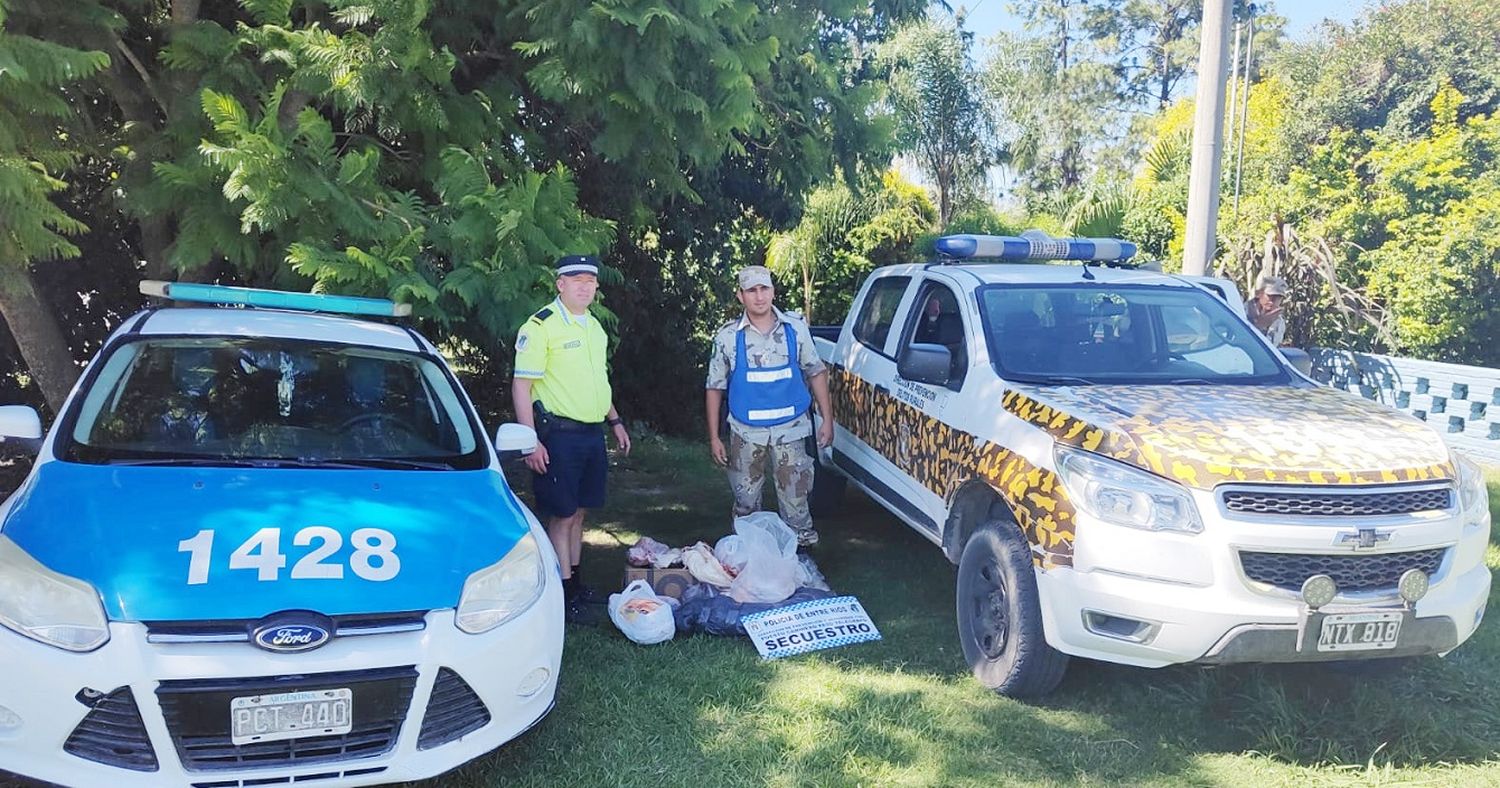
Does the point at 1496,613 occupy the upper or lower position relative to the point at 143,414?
lower

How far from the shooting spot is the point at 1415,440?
151 inches

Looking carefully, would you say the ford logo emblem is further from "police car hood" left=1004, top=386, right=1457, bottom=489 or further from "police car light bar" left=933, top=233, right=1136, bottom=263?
"police car light bar" left=933, top=233, right=1136, bottom=263

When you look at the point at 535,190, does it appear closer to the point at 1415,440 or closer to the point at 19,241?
the point at 19,241

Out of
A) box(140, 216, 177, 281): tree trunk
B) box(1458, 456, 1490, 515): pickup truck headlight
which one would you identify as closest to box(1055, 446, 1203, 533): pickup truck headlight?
box(1458, 456, 1490, 515): pickup truck headlight

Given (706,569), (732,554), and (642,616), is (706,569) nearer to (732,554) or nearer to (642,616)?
(732,554)

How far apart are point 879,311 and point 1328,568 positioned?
10.3 feet

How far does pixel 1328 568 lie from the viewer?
11.5 ft

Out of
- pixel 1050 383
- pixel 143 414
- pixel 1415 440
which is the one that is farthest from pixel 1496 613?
pixel 143 414

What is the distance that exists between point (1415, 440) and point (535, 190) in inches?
149

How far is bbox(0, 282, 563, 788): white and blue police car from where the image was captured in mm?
2729

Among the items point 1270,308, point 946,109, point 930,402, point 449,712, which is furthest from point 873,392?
point 946,109

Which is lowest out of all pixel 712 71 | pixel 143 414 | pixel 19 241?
pixel 143 414

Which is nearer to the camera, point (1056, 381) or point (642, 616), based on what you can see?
point (1056, 381)

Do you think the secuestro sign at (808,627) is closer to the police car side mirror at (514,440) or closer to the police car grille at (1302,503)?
the police car side mirror at (514,440)
